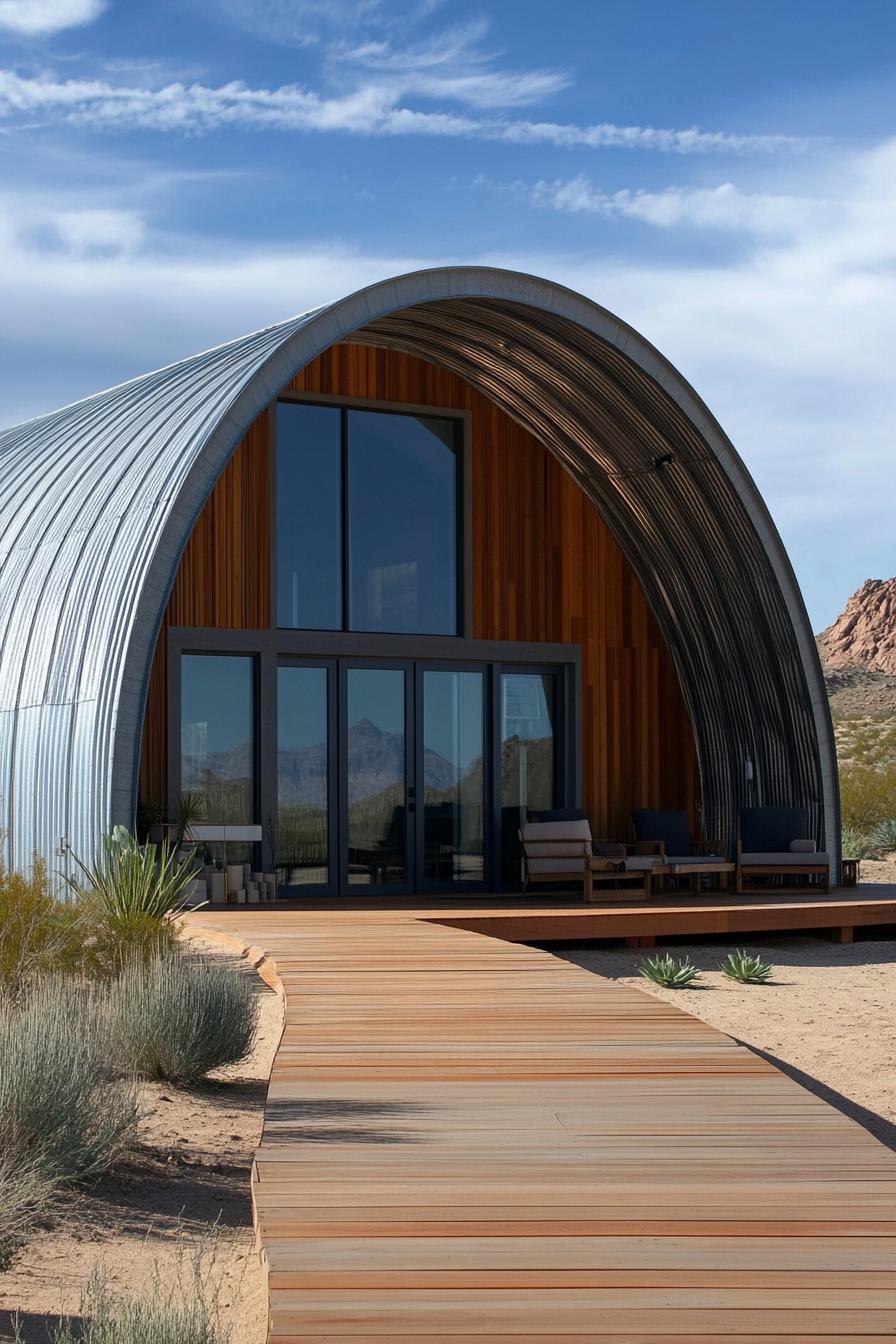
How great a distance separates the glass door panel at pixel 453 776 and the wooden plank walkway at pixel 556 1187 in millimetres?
7678

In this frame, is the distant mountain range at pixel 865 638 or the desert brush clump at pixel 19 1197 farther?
the distant mountain range at pixel 865 638

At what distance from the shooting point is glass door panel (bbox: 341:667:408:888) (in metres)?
13.9

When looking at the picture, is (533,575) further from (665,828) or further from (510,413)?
(665,828)

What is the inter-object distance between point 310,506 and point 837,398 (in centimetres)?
1593

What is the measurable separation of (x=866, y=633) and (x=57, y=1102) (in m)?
69.0

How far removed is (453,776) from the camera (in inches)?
570

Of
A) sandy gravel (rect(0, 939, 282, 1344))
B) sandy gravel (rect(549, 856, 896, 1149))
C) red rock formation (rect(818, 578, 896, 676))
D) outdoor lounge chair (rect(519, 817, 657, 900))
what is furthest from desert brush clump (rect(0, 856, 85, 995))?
red rock formation (rect(818, 578, 896, 676))

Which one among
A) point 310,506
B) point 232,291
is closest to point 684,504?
point 310,506

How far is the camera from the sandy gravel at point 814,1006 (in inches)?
289

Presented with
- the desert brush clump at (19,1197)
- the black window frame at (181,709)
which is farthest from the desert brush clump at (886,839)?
the desert brush clump at (19,1197)

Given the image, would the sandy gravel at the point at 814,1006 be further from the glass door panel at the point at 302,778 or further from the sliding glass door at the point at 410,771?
the glass door panel at the point at 302,778

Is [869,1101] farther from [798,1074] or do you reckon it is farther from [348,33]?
[348,33]

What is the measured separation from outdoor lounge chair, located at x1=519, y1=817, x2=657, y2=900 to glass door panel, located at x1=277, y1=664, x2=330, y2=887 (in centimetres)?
185

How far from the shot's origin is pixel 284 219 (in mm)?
21625
